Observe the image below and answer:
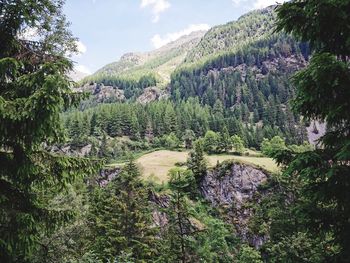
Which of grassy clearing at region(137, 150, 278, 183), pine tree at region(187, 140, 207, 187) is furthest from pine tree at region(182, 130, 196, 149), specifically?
pine tree at region(187, 140, 207, 187)

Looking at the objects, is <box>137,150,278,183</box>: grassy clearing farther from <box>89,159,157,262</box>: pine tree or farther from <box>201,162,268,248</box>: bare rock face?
<box>89,159,157,262</box>: pine tree

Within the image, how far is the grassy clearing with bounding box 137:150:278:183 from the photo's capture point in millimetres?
81938

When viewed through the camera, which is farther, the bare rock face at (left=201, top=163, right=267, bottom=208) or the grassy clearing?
the grassy clearing

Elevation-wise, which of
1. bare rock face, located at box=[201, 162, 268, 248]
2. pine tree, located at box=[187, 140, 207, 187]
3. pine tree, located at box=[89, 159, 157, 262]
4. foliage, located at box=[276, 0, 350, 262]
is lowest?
bare rock face, located at box=[201, 162, 268, 248]

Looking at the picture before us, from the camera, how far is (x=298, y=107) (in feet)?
29.1

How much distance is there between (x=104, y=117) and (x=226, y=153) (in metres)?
58.1

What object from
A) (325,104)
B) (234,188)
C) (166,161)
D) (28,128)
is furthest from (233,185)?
(28,128)

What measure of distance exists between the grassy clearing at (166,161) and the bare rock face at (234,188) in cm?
308

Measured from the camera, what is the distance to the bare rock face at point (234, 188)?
7200 centimetres

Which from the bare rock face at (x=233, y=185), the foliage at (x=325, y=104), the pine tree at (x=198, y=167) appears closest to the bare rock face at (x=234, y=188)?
the bare rock face at (x=233, y=185)

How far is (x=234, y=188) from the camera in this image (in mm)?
74312

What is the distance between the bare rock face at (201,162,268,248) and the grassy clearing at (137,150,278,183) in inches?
121

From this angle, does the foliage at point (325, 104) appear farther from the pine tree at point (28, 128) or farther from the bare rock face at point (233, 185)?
the bare rock face at point (233, 185)

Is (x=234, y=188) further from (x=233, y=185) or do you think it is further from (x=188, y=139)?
(x=188, y=139)
